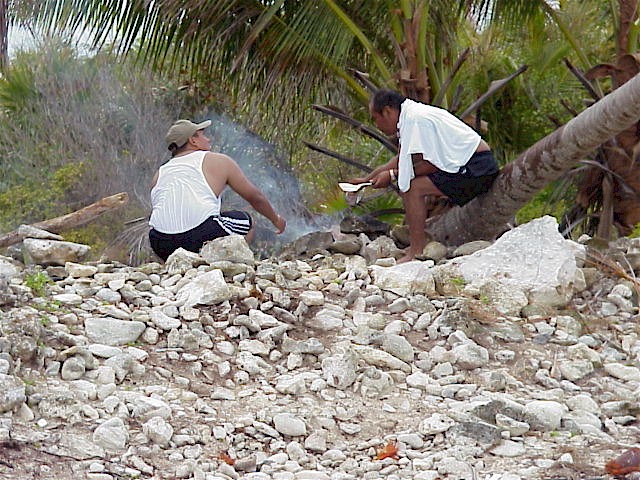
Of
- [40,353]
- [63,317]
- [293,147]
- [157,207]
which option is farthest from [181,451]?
[293,147]

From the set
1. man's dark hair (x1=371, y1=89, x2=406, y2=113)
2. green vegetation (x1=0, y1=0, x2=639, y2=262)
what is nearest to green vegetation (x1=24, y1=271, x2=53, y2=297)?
man's dark hair (x1=371, y1=89, x2=406, y2=113)

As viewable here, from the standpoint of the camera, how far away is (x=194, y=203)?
6691mm

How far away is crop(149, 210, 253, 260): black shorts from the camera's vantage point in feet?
21.8

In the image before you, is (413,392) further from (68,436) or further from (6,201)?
(6,201)

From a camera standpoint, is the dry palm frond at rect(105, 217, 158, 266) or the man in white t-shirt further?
the dry palm frond at rect(105, 217, 158, 266)

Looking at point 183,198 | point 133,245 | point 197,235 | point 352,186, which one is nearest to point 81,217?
point 183,198

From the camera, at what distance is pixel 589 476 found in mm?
3668

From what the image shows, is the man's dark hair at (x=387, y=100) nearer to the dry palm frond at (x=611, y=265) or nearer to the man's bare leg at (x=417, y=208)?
the man's bare leg at (x=417, y=208)

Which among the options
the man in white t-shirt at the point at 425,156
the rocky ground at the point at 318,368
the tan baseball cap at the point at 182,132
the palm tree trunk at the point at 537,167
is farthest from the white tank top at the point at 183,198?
the palm tree trunk at the point at 537,167

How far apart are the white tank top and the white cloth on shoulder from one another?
1214 millimetres

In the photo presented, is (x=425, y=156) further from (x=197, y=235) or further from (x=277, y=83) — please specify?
(x=277, y=83)

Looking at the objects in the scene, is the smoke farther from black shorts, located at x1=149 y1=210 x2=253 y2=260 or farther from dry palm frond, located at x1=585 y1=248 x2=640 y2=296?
dry palm frond, located at x1=585 y1=248 x2=640 y2=296

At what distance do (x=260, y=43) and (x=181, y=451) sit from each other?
565 cm

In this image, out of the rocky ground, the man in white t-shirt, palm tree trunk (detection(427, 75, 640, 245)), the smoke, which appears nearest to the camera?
the rocky ground
